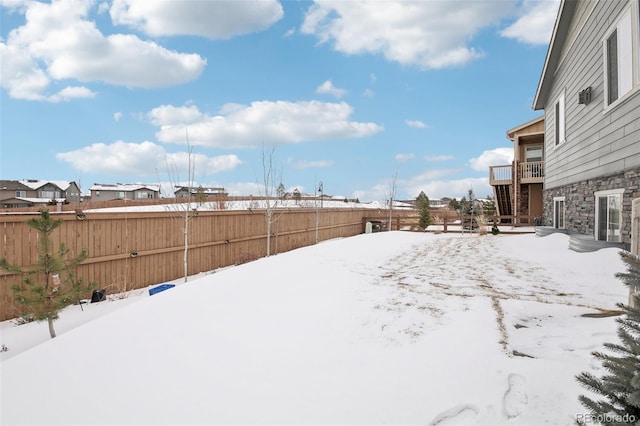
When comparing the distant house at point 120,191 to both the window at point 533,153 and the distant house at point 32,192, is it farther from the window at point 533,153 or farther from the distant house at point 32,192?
the window at point 533,153

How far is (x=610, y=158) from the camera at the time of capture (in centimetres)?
671

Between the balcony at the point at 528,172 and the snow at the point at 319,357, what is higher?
the balcony at the point at 528,172

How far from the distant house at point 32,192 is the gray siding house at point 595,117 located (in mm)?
45463

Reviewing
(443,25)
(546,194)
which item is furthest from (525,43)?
(546,194)

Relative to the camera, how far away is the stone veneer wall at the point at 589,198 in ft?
19.3

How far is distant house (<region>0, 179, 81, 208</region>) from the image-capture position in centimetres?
4131

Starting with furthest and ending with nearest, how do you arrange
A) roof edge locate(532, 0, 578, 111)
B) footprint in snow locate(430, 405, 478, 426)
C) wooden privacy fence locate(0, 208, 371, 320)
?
roof edge locate(532, 0, 578, 111)
wooden privacy fence locate(0, 208, 371, 320)
footprint in snow locate(430, 405, 478, 426)

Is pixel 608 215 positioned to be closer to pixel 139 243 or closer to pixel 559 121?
pixel 559 121

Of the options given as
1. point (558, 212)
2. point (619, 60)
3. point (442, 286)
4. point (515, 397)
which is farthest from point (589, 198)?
point (515, 397)

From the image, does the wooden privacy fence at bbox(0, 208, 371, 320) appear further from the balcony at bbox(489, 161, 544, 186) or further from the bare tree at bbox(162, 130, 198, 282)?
the balcony at bbox(489, 161, 544, 186)

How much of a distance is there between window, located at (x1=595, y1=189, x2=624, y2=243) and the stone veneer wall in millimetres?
151

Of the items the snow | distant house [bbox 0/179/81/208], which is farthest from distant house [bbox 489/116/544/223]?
distant house [bbox 0/179/81/208]

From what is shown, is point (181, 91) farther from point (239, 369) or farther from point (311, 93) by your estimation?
point (239, 369)

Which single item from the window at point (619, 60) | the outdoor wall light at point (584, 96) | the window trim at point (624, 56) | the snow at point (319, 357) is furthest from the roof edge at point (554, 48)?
the snow at point (319, 357)
